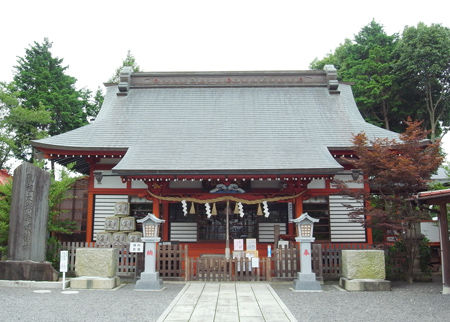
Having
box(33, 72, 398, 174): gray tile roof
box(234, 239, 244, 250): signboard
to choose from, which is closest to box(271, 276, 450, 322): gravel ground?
box(234, 239, 244, 250): signboard

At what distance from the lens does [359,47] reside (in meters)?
26.7

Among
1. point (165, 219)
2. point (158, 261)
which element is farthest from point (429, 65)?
point (158, 261)

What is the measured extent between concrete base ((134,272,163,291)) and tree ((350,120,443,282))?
621 centimetres

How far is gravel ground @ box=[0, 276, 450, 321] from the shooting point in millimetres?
6582

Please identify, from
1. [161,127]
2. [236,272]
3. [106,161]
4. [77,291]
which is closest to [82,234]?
[106,161]

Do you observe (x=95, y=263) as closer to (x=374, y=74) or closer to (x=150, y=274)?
(x=150, y=274)

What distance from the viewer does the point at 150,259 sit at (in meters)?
9.77

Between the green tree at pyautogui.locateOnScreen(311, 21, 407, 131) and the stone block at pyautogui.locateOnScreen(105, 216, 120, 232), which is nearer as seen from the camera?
the stone block at pyautogui.locateOnScreen(105, 216, 120, 232)

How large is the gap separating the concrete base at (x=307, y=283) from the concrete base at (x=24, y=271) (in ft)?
21.9

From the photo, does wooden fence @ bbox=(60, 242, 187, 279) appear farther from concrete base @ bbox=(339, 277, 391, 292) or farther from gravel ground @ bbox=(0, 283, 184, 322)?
concrete base @ bbox=(339, 277, 391, 292)

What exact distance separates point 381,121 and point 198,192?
59.4 feet

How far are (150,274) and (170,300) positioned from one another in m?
1.77

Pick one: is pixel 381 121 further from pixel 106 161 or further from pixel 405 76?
pixel 106 161

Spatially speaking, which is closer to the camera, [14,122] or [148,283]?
[148,283]
